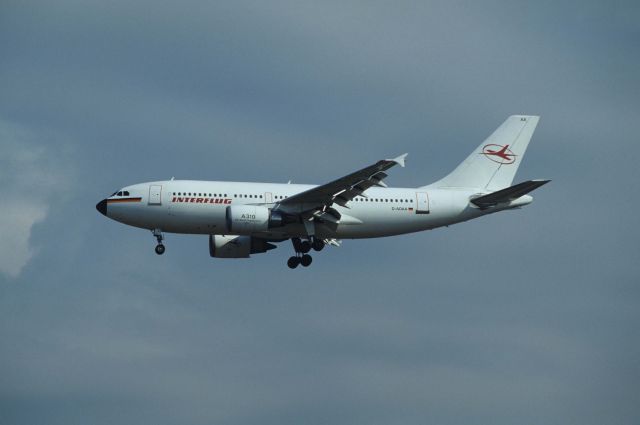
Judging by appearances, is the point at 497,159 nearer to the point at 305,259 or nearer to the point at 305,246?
the point at 305,246

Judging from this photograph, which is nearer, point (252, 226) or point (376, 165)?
point (376, 165)

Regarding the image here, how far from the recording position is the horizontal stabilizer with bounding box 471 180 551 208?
181 feet

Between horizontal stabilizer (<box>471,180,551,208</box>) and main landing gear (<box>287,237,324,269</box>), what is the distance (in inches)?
358

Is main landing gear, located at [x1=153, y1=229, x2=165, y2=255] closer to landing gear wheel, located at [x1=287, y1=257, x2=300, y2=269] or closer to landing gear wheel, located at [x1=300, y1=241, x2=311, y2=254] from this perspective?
landing gear wheel, located at [x1=287, y1=257, x2=300, y2=269]

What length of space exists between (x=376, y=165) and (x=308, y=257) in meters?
10.5

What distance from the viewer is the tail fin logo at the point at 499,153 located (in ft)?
205

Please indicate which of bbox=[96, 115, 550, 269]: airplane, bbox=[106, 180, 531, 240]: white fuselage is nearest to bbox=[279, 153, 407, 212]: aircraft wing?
bbox=[96, 115, 550, 269]: airplane

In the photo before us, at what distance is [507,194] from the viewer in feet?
188

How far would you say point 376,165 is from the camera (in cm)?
5081

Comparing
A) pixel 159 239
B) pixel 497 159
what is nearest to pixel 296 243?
pixel 159 239

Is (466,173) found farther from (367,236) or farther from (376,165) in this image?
(376,165)

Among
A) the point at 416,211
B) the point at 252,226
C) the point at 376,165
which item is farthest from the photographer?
the point at 416,211

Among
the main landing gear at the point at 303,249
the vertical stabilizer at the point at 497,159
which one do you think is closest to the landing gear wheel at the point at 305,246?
the main landing gear at the point at 303,249

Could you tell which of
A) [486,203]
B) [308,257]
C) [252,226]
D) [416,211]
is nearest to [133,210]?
[252,226]
